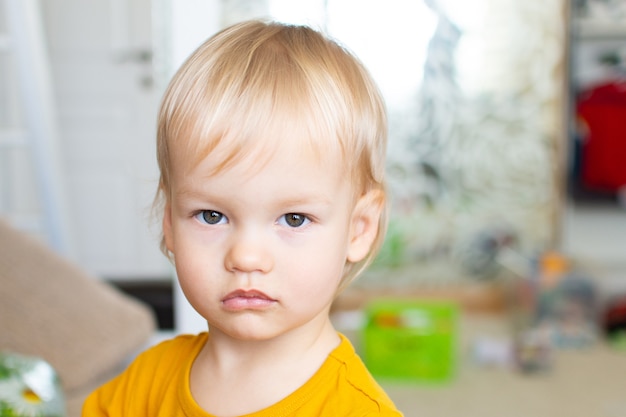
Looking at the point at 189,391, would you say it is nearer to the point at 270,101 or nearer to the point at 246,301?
the point at 246,301

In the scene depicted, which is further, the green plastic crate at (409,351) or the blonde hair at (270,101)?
the green plastic crate at (409,351)

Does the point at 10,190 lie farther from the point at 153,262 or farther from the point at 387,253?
the point at 387,253

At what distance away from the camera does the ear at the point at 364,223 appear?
2.71 feet

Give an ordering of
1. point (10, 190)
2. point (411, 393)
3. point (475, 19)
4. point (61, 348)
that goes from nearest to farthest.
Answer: point (61, 348)
point (411, 393)
point (475, 19)
point (10, 190)

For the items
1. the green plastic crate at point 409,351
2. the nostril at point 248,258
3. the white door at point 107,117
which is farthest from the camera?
the white door at point 107,117

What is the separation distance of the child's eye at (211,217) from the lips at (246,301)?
0.07 meters

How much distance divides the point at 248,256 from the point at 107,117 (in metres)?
3.40

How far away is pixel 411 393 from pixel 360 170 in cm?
189

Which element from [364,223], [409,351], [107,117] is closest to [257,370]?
[364,223]

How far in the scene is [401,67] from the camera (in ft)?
10.8

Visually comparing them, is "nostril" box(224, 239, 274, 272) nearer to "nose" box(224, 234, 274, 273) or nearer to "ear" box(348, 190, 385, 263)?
"nose" box(224, 234, 274, 273)

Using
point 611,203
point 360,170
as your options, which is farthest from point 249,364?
point 611,203

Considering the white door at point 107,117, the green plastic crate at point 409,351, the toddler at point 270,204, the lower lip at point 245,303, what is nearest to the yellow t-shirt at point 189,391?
the toddler at point 270,204

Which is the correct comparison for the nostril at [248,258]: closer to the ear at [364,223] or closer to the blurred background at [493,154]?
the ear at [364,223]
